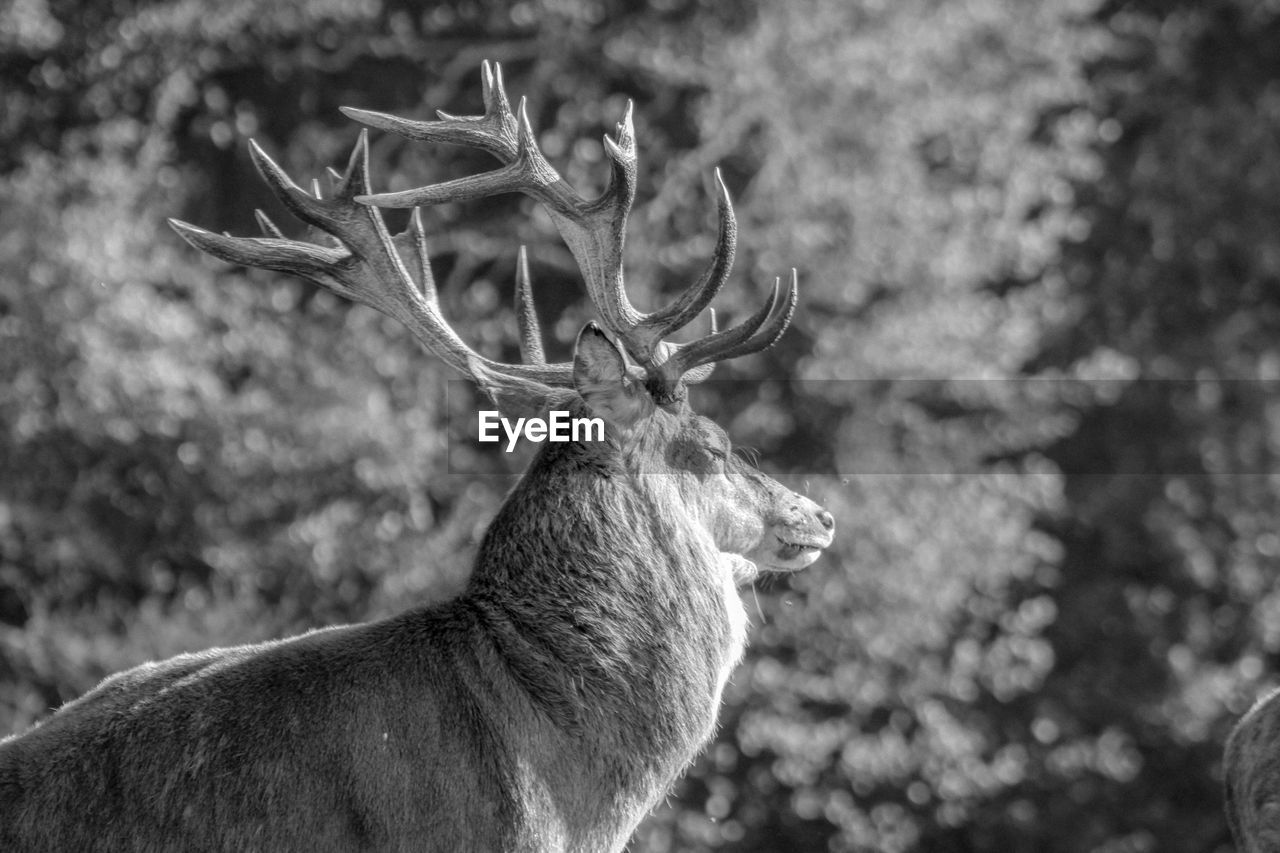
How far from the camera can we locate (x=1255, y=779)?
175 inches

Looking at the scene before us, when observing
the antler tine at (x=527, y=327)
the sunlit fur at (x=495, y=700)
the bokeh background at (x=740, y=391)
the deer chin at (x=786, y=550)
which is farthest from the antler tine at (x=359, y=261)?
the bokeh background at (x=740, y=391)

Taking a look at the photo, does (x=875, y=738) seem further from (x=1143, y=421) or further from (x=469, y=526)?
(x=1143, y=421)

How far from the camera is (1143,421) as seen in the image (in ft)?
49.4

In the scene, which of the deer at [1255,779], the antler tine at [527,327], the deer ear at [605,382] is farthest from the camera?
the antler tine at [527,327]

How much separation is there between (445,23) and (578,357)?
7.70 m

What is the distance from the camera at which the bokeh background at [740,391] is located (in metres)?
9.69

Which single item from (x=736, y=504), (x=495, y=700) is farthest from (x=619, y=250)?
(x=495, y=700)

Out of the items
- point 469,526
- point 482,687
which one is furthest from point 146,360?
point 482,687

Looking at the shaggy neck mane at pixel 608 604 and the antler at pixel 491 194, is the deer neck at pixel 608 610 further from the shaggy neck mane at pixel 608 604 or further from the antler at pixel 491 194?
the antler at pixel 491 194

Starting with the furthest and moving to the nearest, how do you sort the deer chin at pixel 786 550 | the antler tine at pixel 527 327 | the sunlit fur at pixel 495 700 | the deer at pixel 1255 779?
the antler tine at pixel 527 327 < the deer chin at pixel 786 550 < the deer at pixel 1255 779 < the sunlit fur at pixel 495 700

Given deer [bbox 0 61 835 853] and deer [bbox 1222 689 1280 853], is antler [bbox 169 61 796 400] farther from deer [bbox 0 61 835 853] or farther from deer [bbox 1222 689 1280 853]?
deer [bbox 1222 689 1280 853]

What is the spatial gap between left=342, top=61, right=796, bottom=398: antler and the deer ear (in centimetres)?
15

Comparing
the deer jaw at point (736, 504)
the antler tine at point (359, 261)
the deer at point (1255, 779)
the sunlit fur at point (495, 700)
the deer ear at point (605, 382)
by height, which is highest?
the antler tine at point (359, 261)

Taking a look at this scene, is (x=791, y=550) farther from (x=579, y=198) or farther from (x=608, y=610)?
(x=579, y=198)
